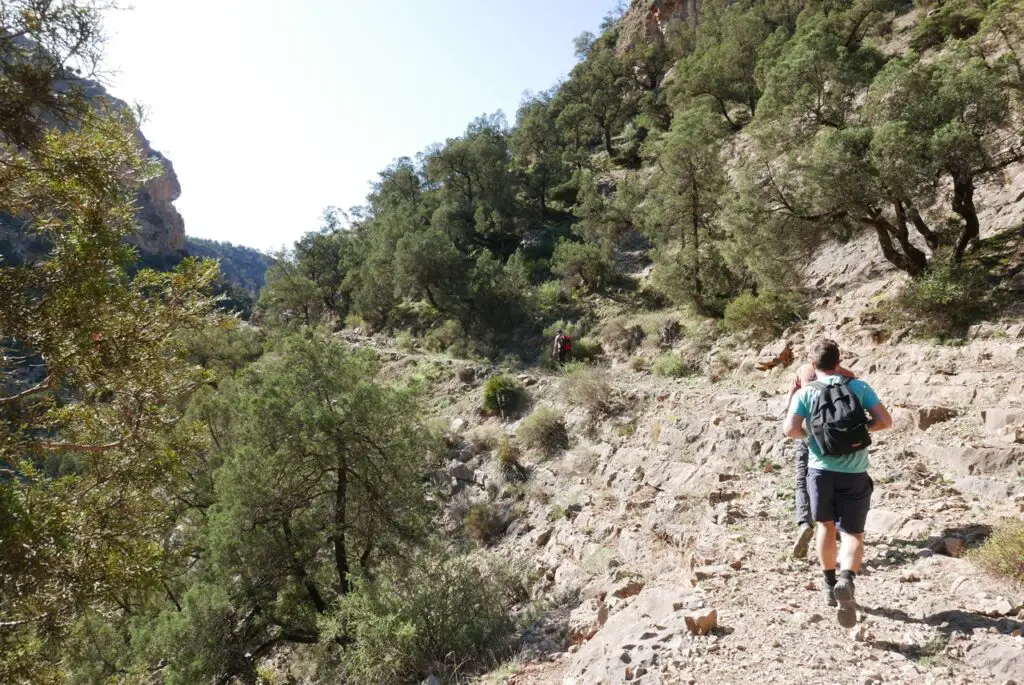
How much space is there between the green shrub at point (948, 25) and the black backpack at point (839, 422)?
89.3ft

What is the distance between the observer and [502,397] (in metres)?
16.6

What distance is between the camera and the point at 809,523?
14.9 ft

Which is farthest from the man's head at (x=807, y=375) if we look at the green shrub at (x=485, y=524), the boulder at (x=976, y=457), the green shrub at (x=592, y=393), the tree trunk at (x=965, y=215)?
the tree trunk at (x=965, y=215)

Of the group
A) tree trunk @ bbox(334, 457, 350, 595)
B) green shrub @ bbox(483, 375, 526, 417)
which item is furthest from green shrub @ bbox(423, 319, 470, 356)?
tree trunk @ bbox(334, 457, 350, 595)

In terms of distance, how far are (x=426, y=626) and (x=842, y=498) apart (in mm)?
5241

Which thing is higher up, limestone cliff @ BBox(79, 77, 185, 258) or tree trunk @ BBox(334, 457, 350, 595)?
limestone cliff @ BBox(79, 77, 185, 258)

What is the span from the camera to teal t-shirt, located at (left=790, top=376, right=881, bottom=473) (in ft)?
12.2

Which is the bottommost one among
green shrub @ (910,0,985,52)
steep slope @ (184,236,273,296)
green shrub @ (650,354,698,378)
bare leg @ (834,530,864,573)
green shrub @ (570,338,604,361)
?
bare leg @ (834,530,864,573)

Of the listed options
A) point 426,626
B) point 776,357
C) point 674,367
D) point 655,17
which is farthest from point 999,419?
point 655,17

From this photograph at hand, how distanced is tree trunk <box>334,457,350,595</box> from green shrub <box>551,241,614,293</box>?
16815 millimetres

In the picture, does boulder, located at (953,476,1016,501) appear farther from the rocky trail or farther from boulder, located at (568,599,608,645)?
boulder, located at (568,599,608,645)

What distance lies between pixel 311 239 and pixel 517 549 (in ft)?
112

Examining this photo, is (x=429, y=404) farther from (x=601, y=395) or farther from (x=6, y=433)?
(x=6, y=433)

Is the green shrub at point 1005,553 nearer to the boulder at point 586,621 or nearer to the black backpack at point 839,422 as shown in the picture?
the black backpack at point 839,422
